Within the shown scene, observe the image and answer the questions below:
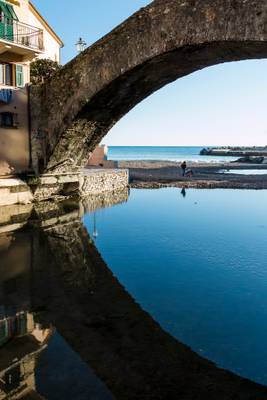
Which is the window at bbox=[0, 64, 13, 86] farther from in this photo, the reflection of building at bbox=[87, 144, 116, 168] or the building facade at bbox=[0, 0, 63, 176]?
the reflection of building at bbox=[87, 144, 116, 168]

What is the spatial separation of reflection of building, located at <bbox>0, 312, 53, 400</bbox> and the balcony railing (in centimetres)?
1382

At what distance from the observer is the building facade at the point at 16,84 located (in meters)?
17.1

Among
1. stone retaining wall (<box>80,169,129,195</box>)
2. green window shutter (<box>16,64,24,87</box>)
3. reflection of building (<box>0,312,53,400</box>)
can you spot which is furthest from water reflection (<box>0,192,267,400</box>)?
stone retaining wall (<box>80,169,129,195</box>)

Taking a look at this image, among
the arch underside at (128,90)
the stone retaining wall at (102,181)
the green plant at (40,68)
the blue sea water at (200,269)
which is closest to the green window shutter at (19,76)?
the arch underside at (128,90)

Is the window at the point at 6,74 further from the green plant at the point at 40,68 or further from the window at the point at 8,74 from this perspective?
the green plant at the point at 40,68

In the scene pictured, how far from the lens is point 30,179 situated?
17.9 meters

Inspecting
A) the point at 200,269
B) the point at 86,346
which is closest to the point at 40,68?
the point at 200,269

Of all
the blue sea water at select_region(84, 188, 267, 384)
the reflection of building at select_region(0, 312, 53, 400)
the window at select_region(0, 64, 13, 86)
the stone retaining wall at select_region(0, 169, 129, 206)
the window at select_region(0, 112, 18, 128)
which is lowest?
the reflection of building at select_region(0, 312, 53, 400)

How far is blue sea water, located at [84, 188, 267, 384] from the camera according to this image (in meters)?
5.72

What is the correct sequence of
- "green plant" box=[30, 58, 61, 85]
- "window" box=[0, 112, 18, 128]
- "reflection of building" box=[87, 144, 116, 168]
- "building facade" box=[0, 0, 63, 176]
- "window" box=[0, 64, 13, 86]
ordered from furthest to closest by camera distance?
"reflection of building" box=[87, 144, 116, 168] < "green plant" box=[30, 58, 61, 85] < "window" box=[0, 112, 18, 128] < "window" box=[0, 64, 13, 86] < "building facade" box=[0, 0, 63, 176]

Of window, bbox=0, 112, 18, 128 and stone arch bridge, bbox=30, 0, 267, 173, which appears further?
window, bbox=0, 112, 18, 128

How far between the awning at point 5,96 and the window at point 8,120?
61 cm

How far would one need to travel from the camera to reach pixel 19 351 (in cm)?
533

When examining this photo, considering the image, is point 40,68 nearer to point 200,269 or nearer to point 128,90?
point 128,90
